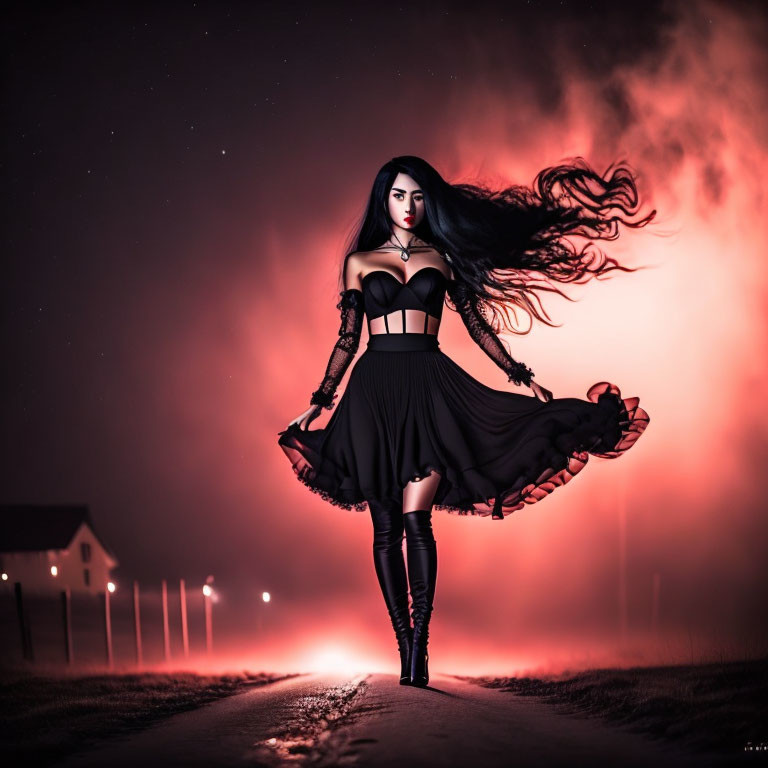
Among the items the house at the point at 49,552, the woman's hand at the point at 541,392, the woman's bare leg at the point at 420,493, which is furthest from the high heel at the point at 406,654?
the house at the point at 49,552

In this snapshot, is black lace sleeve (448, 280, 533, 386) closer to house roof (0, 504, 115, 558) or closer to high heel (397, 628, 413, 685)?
high heel (397, 628, 413, 685)

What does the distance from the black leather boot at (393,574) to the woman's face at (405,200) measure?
1.78m

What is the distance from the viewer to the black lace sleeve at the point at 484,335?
6.17 metres

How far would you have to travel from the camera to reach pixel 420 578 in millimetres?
5668

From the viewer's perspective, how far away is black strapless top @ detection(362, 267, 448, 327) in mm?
Answer: 6082

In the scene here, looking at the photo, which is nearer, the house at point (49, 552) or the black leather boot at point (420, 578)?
the black leather boot at point (420, 578)

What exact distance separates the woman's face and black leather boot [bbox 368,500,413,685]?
1.78 metres

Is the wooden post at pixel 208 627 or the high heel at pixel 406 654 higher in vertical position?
the high heel at pixel 406 654

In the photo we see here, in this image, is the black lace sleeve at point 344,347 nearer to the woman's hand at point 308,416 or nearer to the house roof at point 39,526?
the woman's hand at point 308,416

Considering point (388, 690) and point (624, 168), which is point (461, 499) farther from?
point (624, 168)

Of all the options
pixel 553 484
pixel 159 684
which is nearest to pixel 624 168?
pixel 553 484

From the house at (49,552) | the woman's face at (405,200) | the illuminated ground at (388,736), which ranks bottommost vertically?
the house at (49,552)

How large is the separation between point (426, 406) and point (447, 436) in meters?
0.23

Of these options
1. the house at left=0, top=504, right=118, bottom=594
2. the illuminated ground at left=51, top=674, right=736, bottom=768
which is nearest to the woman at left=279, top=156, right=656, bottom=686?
the illuminated ground at left=51, top=674, right=736, bottom=768
